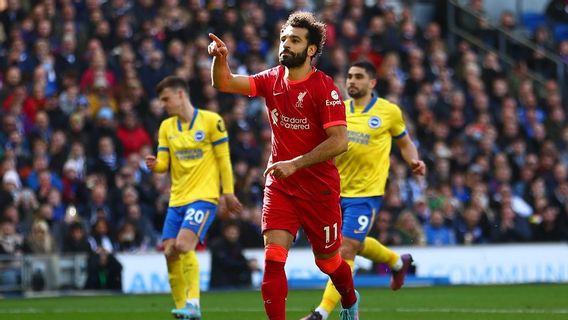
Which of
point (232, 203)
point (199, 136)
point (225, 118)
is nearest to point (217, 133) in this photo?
point (199, 136)

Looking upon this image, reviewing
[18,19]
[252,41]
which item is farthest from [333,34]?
[18,19]

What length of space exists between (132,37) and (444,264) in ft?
22.9

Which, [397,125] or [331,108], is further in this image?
[397,125]

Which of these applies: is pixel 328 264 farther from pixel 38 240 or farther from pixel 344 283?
pixel 38 240

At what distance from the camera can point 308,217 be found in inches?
448

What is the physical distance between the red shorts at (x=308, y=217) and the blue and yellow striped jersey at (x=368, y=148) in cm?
305

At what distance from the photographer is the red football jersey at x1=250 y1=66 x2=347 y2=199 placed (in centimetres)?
1122

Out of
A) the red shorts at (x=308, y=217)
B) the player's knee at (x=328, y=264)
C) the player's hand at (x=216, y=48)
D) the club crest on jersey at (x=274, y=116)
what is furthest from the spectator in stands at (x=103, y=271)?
the player's hand at (x=216, y=48)

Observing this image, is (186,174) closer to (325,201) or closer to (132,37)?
(325,201)

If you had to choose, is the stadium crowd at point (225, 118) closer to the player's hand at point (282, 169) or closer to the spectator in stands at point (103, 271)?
the spectator in stands at point (103, 271)

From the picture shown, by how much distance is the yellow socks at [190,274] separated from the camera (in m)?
14.3

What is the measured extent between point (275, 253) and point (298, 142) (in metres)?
0.97

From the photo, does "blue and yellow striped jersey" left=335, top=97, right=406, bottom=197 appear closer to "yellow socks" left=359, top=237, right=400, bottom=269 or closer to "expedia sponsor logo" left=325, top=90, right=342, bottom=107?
"yellow socks" left=359, top=237, right=400, bottom=269

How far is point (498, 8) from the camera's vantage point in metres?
34.2
